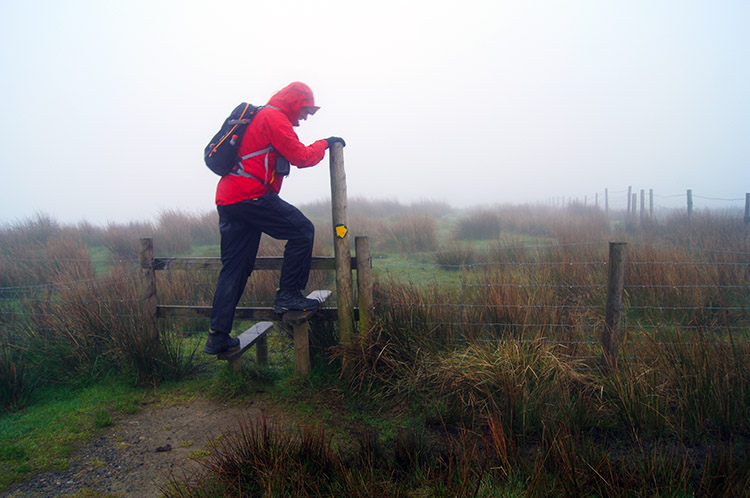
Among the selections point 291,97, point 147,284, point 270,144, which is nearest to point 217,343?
point 147,284

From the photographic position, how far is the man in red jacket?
312cm

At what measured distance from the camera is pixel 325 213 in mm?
17641

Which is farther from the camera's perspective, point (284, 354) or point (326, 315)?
point (284, 354)

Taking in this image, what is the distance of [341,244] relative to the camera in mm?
3461

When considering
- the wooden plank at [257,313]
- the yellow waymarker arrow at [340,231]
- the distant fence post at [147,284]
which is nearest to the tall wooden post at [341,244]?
the yellow waymarker arrow at [340,231]

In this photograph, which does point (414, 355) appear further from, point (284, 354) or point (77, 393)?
point (77, 393)

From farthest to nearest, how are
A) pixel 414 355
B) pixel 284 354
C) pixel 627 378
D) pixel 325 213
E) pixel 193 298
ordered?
pixel 325 213 → pixel 193 298 → pixel 284 354 → pixel 414 355 → pixel 627 378

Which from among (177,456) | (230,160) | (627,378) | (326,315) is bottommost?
(177,456)

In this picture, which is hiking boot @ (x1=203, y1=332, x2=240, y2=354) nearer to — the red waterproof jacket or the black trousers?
the black trousers

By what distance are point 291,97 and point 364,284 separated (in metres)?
1.48

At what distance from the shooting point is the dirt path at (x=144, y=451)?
8.32 feet

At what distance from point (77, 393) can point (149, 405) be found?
0.68 m

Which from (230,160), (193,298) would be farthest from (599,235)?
Result: (230,160)

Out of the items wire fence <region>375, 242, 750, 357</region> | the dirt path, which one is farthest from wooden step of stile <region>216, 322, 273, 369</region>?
wire fence <region>375, 242, 750, 357</region>
